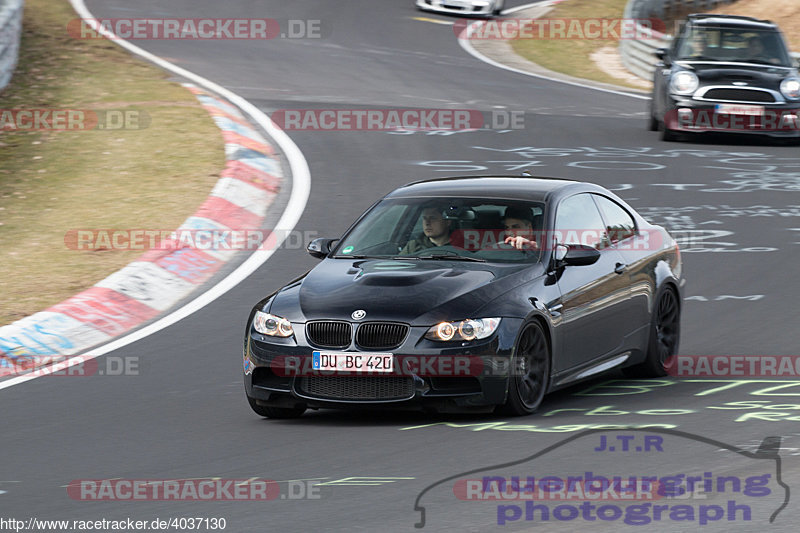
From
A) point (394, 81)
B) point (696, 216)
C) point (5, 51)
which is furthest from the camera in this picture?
point (394, 81)

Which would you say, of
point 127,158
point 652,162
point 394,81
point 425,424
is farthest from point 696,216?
point 394,81

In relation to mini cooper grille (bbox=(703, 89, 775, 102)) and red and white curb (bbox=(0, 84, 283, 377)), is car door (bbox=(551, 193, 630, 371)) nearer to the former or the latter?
red and white curb (bbox=(0, 84, 283, 377))

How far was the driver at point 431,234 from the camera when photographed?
9094 millimetres

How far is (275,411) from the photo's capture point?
28.4 ft

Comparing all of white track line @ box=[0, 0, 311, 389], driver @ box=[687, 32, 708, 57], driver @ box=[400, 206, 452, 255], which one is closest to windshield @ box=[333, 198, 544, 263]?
driver @ box=[400, 206, 452, 255]

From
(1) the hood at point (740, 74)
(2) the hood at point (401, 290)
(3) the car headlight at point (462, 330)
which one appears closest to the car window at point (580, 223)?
(2) the hood at point (401, 290)

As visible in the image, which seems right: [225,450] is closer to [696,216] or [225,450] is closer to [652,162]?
[696,216]

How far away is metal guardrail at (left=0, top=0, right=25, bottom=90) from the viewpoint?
21884 mm

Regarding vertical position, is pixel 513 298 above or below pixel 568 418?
above

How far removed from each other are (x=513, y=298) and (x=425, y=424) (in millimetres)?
887

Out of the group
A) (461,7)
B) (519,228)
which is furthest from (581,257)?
(461,7)

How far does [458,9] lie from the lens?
122ft

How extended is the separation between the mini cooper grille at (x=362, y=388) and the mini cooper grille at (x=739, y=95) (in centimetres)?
1313

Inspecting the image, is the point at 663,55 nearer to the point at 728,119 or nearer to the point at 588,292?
the point at 728,119
